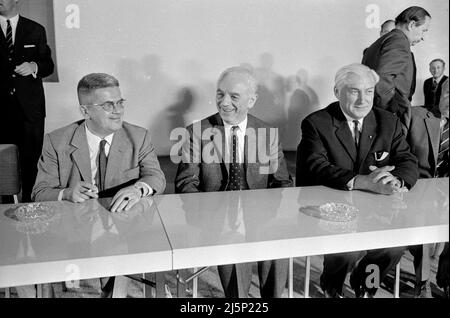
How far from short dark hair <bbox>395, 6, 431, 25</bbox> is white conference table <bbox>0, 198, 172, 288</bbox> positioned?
77.5 inches

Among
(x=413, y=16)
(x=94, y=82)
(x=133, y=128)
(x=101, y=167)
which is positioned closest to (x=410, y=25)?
(x=413, y=16)

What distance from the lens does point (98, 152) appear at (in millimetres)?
2656

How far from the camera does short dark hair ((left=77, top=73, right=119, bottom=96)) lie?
102 inches

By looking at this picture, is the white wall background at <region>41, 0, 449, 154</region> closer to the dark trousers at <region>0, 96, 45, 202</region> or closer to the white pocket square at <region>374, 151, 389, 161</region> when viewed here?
Result: the dark trousers at <region>0, 96, 45, 202</region>

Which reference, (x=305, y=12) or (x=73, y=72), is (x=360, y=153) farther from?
(x=73, y=72)

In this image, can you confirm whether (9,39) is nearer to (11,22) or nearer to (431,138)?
(11,22)

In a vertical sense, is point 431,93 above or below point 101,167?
above

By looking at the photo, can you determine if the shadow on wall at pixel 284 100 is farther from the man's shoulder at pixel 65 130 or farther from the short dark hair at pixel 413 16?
the man's shoulder at pixel 65 130

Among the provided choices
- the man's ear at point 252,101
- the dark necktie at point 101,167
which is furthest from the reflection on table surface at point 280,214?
the man's ear at point 252,101

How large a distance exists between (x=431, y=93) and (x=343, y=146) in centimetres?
77

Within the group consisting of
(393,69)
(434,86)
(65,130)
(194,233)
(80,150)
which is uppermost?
(393,69)

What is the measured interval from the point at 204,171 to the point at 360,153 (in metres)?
0.94

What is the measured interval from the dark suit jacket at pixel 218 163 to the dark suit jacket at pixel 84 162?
0.56 feet
